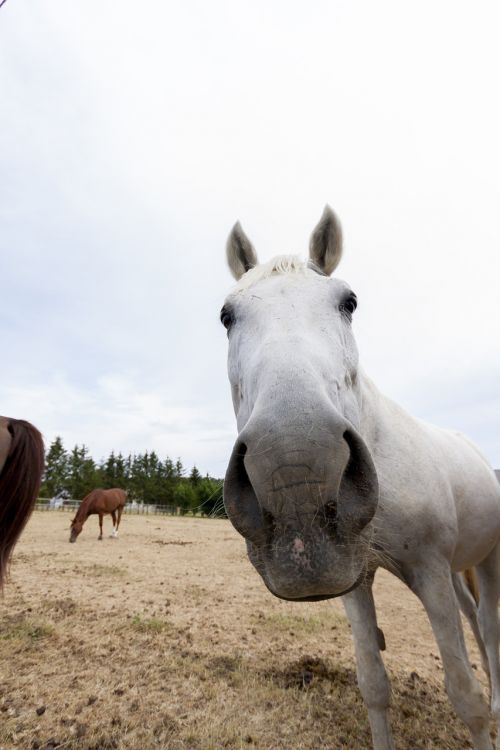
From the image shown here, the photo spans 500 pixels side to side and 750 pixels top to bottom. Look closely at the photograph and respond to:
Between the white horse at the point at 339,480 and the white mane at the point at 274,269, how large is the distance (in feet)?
0.04

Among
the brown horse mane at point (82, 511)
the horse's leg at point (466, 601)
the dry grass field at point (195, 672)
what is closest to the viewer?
the dry grass field at point (195, 672)

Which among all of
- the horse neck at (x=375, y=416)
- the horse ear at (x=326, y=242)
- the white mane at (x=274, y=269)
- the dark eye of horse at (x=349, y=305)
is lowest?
the horse neck at (x=375, y=416)

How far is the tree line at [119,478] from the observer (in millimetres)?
60797

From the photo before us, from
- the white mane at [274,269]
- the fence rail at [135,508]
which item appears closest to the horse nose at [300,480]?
the white mane at [274,269]

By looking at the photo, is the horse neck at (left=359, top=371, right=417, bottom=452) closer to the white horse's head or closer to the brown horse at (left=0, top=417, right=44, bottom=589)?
the white horse's head

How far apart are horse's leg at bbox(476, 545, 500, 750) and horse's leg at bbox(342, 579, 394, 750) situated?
159 centimetres

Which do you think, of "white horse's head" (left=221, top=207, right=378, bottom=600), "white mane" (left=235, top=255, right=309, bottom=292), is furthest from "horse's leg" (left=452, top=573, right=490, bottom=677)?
"white mane" (left=235, top=255, right=309, bottom=292)

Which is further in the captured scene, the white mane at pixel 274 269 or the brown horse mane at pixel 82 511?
the brown horse mane at pixel 82 511

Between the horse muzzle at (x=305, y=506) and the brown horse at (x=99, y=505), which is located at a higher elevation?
the horse muzzle at (x=305, y=506)

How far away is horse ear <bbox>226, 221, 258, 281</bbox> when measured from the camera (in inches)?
117

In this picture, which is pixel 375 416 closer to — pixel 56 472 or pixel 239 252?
pixel 239 252

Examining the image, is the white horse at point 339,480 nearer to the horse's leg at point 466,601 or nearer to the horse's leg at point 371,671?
the horse's leg at point 371,671

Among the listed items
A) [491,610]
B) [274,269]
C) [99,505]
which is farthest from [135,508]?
[274,269]

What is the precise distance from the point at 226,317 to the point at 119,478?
70.3 m
